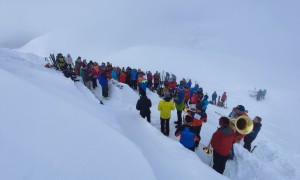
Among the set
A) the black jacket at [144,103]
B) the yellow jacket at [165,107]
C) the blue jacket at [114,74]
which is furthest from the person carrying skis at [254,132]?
the blue jacket at [114,74]

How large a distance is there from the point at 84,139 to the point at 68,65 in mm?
10851

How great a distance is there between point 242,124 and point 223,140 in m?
1.21

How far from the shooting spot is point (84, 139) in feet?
15.2

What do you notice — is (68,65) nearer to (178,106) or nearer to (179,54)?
(178,106)

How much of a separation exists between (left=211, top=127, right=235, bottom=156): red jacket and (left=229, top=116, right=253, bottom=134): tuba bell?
2.57 ft

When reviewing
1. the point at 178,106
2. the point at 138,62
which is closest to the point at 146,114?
the point at 178,106

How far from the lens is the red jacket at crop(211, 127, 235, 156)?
628cm

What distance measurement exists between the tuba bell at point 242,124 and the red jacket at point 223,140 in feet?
2.57

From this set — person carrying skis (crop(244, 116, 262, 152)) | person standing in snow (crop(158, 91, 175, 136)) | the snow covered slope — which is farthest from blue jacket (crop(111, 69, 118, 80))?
person carrying skis (crop(244, 116, 262, 152))

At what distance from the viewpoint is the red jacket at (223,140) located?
6276 millimetres

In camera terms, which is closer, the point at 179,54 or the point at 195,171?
the point at 195,171

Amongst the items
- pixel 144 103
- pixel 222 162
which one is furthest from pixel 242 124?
pixel 144 103

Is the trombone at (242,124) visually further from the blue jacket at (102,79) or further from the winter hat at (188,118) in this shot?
the blue jacket at (102,79)

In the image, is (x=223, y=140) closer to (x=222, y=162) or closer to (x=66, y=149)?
(x=222, y=162)
